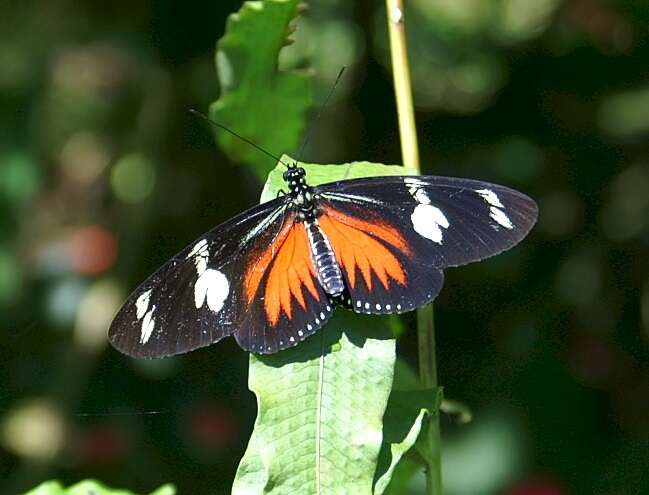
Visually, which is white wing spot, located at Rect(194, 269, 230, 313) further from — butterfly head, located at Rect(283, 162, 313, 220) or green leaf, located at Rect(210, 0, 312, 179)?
green leaf, located at Rect(210, 0, 312, 179)

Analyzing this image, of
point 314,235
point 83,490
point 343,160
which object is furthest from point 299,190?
point 343,160

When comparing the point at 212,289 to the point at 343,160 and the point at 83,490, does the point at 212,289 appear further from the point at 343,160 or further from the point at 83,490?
the point at 343,160

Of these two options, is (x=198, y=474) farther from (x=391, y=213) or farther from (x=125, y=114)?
(x=391, y=213)

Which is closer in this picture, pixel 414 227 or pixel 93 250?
pixel 414 227

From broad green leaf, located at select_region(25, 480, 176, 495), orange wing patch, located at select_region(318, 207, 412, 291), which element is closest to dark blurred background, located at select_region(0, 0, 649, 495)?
orange wing patch, located at select_region(318, 207, 412, 291)

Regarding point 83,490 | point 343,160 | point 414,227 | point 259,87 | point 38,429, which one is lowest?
point 83,490

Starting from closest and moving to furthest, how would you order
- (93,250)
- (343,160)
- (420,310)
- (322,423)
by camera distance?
(322,423) < (420,310) < (343,160) < (93,250)

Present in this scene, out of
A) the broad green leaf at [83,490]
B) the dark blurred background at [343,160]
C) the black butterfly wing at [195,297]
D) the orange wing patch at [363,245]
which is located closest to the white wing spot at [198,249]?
the black butterfly wing at [195,297]
